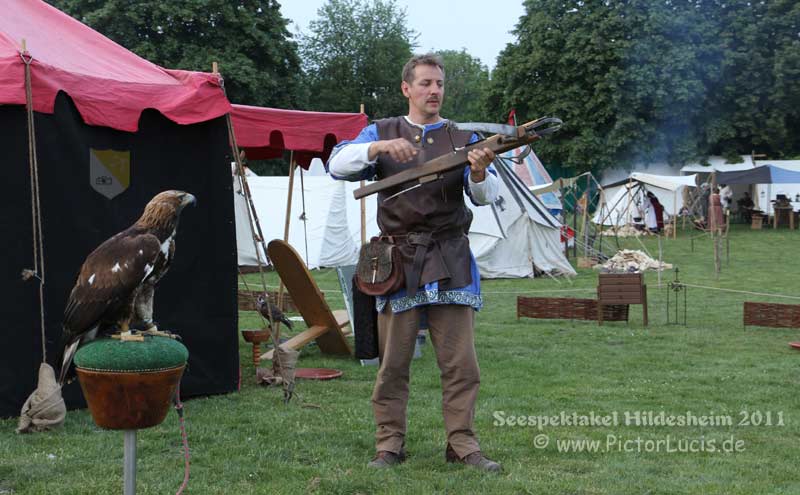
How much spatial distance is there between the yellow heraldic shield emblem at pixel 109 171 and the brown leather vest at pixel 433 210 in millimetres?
2236

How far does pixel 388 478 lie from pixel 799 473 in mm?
2001

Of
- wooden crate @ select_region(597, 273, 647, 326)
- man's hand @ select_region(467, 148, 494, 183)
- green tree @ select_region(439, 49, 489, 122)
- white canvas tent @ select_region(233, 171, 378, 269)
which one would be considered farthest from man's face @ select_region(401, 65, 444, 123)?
green tree @ select_region(439, 49, 489, 122)

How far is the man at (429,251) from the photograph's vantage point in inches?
160

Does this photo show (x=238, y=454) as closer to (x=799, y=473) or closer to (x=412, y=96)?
(x=412, y=96)

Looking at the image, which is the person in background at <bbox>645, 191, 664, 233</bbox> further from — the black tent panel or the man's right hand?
the man's right hand

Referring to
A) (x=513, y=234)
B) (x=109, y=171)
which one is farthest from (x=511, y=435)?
(x=513, y=234)

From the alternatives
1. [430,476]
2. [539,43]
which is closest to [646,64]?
[539,43]

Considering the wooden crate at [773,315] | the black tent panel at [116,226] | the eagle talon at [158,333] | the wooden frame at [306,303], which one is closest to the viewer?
the eagle talon at [158,333]

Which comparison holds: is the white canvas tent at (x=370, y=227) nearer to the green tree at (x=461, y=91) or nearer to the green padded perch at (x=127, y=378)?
the green padded perch at (x=127, y=378)

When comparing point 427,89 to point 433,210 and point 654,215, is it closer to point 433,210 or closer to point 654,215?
point 433,210

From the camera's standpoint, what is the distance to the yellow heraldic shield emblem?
5.55 metres

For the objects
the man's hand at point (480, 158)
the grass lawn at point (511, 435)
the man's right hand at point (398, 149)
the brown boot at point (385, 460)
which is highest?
the man's right hand at point (398, 149)

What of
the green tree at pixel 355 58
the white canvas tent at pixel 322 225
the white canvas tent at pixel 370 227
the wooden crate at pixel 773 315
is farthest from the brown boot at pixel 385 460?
the green tree at pixel 355 58

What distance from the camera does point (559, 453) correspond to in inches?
183
